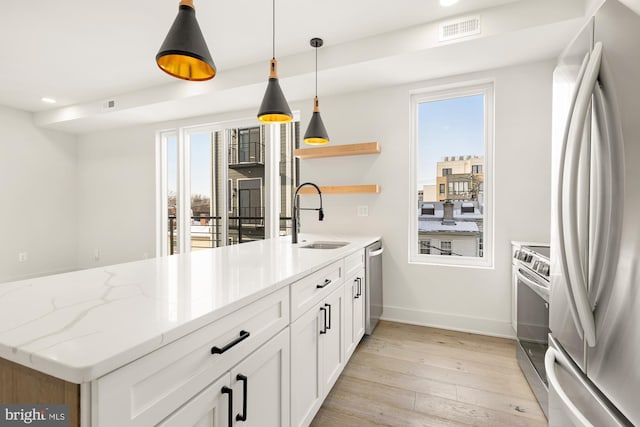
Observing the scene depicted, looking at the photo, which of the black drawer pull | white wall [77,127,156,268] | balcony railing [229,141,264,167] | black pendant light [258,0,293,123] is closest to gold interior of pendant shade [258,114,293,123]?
black pendant light [258,0,293,123]

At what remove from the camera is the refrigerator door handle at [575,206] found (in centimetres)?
78

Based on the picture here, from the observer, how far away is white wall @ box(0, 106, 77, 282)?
14.9 ft

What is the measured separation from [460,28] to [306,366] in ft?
8.90

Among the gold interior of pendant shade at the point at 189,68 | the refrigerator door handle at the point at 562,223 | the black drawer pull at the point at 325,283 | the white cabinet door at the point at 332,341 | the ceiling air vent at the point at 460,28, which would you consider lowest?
the white cabinet door at the point at 332,341

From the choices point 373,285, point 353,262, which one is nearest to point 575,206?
point 353,262

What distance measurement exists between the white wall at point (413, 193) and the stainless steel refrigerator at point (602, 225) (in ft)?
6.97

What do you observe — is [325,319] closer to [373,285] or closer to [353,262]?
[353,262]

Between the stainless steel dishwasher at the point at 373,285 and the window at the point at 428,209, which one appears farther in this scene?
the window at the point at 428,209

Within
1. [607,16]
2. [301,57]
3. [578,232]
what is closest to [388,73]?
[301,57]

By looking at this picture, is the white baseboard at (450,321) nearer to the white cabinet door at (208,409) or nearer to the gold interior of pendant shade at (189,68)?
the white cabinet door at (208,409)

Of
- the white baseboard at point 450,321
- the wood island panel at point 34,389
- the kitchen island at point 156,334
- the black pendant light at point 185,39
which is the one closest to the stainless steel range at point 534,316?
the white baseboard at point 450,321

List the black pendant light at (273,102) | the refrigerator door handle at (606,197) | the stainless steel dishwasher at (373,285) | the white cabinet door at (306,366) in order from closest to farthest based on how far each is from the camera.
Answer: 1. the refrigerator door handle at (606,197)
2. the white cabinet door at (306,366)
3. the black pendant light at (273,102)
4. the stainless steel dishwasher at (373,285)

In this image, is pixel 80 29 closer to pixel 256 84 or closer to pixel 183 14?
pixel 256 84

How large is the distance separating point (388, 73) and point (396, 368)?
2636 mm
